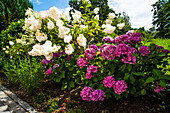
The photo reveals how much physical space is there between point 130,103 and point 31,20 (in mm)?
2421

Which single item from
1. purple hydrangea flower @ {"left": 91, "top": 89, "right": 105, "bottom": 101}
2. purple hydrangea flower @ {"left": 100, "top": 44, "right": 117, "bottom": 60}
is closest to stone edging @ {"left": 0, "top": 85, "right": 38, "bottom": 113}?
purple hydrangea flower @ {"left": 91, "top": 89, "right": 105, "bottom": 101}

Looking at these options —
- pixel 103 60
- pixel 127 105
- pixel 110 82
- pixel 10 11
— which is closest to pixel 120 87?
pixel 110 82

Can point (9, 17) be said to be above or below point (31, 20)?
above

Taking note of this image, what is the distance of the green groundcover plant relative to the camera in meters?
1.77

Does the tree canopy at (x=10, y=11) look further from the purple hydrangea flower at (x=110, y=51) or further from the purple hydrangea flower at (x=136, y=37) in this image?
the purple hydrangea flower at (x=136, y=37)

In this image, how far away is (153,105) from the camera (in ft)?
6.23

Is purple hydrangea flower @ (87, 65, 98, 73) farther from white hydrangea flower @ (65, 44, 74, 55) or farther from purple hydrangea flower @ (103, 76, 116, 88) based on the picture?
white hydrangea flower @ (65, 44, 74, 55)

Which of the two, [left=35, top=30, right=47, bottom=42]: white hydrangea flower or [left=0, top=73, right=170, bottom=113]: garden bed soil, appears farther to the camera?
[left=35, top=30, right=47, bottom=42]: white hydrangea flower

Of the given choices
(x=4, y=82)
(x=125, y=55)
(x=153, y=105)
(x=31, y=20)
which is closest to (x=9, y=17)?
(x=4, y=82)

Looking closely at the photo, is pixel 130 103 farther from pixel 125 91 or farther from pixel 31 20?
pixel 31 20

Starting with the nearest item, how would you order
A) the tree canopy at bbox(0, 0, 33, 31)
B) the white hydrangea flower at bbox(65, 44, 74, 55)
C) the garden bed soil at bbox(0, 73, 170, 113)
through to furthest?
the garden bed soil at bbox(0, 73, 170, 113) → the white hydrangea flower at bbox(65, 44, 74, 55) → the tree canopy at bbox(0, 0, 33, 31)

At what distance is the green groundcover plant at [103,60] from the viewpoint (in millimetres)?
1770

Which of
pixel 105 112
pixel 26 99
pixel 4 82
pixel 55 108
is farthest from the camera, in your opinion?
pixel 4 82

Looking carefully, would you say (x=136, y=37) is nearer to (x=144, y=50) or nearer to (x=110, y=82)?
(x=144, y=50)
